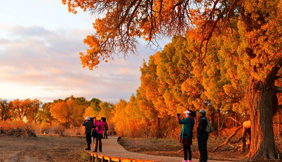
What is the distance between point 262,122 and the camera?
1360 cm

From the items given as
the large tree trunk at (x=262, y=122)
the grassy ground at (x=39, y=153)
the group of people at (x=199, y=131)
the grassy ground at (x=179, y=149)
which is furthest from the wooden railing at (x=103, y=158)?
the large tree trunk at (x=262, y=122)

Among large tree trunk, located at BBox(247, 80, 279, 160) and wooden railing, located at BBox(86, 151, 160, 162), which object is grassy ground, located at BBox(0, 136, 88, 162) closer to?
wooden railing, located at BBox(86, 151, 160, 162)

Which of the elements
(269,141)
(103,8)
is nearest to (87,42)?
(103,8)

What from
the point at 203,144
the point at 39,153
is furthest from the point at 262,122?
the point at 39,153

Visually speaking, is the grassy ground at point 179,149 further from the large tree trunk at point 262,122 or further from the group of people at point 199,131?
the group of people at point 199,131

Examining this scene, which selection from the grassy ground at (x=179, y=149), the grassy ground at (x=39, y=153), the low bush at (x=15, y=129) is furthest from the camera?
the low bush at (x=15, y=129)

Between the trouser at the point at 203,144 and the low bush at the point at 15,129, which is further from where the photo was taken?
the low bush at the point at 15,129

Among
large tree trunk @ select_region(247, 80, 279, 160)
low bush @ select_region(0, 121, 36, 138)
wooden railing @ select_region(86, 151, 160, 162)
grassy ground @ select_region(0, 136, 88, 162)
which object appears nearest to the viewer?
wooden railing @ select_region(86, 151, 160, 162)

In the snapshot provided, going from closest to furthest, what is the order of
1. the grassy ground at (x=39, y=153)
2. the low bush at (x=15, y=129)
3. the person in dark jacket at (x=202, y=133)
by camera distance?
1. the person in dark jacket at (x=202, y=133)
2. the grassy ground at (x=39, y=153)
3. the low bush at (x=15, y=129)

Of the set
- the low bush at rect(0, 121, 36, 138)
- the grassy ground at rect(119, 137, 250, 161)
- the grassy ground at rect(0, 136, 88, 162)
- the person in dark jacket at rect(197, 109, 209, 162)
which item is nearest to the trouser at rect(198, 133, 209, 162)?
the person in dark jacket at rect(197, 109, 209, 162)

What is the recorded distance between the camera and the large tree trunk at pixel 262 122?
13.4 meters

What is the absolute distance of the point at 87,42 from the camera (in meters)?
13.2

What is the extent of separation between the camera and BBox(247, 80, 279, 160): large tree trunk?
13430mm

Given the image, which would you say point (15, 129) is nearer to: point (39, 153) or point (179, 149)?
point (39, 153)
